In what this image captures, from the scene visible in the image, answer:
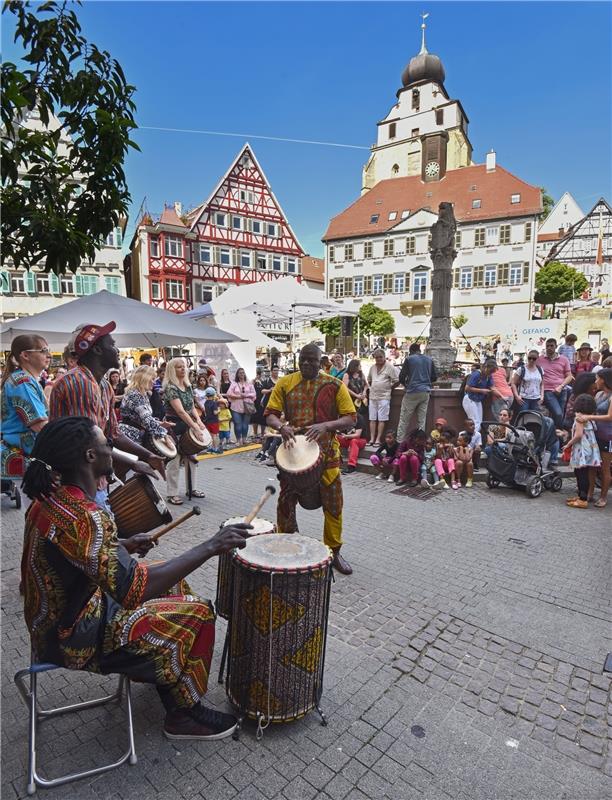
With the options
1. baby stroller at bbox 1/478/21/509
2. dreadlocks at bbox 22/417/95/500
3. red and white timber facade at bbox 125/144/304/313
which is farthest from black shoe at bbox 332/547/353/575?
red and white timber facade at bbox 125/144/304/313

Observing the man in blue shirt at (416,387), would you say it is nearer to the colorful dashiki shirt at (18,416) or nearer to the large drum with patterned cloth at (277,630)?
the colorful dashiki shirt at (18,416)

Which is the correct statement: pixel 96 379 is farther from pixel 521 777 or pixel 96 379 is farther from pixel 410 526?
pixel 410 526

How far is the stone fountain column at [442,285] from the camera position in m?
11.2

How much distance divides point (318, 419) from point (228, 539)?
225 cm

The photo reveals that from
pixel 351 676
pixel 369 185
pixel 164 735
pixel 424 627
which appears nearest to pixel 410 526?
pixel 424 627

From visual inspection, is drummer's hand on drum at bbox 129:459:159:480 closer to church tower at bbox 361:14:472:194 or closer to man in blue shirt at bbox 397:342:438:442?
man in blue shirt at bbox 397:342:438:442

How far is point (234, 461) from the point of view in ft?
30.8

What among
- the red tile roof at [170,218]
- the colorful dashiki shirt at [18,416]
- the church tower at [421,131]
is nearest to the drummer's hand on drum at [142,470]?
the colorful dashiki shirt at [18,416]

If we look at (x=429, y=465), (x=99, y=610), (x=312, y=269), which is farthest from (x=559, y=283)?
(x=99, y=610)

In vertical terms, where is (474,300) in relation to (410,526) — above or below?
above

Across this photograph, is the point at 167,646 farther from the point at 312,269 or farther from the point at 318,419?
the point at 312,269

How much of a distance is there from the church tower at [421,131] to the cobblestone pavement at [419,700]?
2209 inches

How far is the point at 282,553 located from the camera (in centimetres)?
251

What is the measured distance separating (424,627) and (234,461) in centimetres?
633
